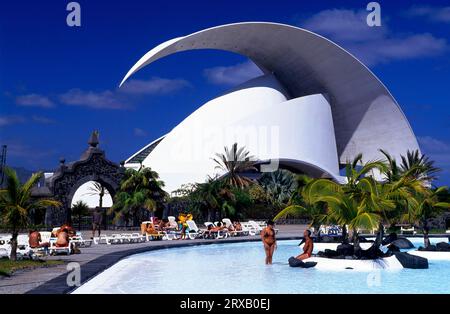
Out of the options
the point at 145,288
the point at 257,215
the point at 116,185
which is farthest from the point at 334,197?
the point at 257,215

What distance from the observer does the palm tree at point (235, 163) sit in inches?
1385

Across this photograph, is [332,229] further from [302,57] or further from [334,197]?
[302,57]

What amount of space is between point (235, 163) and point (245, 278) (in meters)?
26.4

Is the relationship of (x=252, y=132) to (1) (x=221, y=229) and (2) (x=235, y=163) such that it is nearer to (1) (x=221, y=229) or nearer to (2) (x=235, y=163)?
(2) (x=235, y=163)

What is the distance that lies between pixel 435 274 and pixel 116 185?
676 inches

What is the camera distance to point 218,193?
27.7m

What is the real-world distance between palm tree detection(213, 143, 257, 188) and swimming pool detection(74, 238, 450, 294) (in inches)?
865

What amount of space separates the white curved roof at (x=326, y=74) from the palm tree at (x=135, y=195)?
32.9 ft

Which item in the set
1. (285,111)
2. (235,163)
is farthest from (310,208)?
(285,111)

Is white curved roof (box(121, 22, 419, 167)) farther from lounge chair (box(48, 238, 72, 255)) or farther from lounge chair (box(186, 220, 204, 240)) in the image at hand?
lounge chair (box(48, 238, 72, 255))

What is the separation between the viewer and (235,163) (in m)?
35.8

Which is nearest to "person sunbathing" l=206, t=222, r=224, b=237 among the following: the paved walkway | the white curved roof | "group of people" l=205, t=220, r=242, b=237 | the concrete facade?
"group of people" l=205, t=220, r=242, b=237

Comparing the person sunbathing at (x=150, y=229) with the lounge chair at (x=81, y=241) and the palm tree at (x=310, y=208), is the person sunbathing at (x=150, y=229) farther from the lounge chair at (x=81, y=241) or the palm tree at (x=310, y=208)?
the palm tree at (x=310, y=208)

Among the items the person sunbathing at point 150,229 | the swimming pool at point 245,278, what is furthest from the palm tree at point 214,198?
the swimming pool at point 245,278
